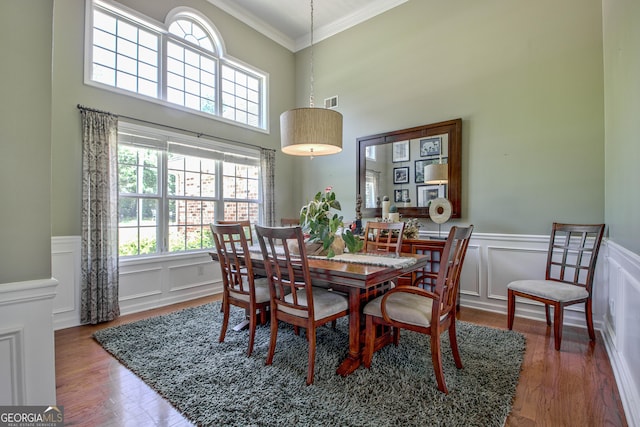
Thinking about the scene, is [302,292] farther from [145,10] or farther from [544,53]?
[145,10]

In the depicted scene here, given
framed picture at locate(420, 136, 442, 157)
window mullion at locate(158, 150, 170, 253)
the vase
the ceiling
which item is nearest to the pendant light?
the vase

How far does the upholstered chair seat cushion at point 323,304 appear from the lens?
201 cm

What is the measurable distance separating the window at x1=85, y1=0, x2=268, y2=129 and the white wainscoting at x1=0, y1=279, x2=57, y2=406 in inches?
114

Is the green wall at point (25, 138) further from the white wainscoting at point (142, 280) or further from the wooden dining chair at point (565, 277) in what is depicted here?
the wooden dining chair at point (565, 277)

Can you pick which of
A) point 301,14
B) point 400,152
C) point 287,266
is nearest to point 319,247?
point 287,266

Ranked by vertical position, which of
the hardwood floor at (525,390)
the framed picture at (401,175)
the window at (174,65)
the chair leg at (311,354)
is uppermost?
the window at (174,65)

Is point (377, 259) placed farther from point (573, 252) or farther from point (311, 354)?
point (573, 252)

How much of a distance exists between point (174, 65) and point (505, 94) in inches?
156

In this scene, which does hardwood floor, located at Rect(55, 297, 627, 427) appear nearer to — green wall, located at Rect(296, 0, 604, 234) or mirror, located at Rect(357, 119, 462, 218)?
green wall, located at Rect(296, 0, 604, 234)

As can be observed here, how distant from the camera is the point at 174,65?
3885mm

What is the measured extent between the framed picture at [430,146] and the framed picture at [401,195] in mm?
497

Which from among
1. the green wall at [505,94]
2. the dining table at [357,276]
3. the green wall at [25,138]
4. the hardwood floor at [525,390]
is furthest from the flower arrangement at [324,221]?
the green wall at [505,94]

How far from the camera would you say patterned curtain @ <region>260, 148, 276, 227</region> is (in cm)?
481

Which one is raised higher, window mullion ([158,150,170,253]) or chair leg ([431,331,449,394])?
window mullion ([158,150,170,253])
